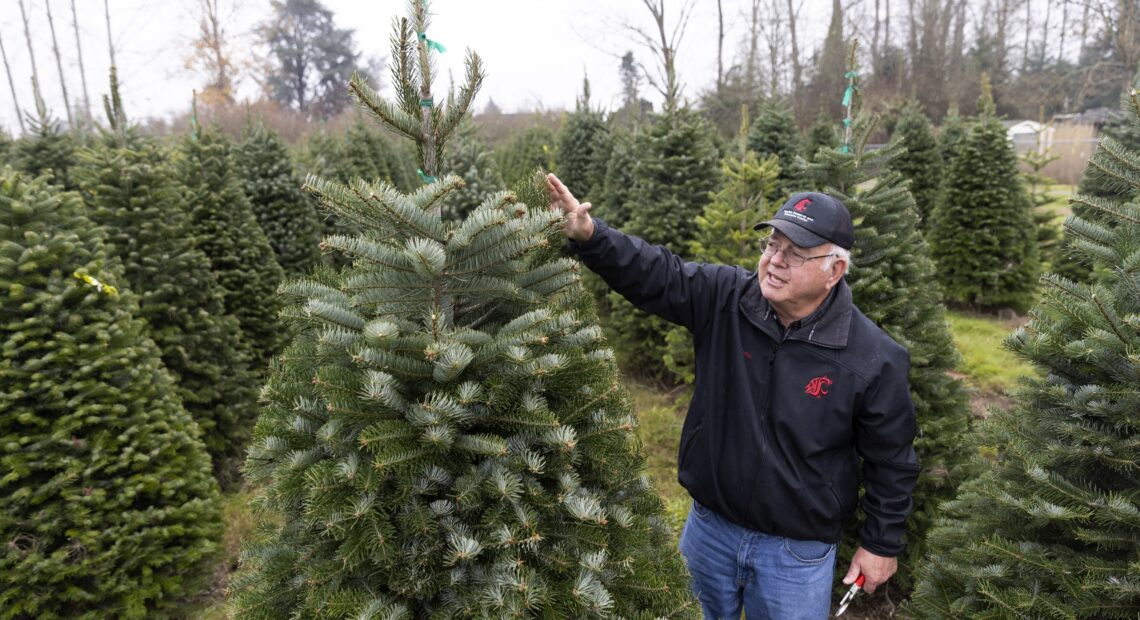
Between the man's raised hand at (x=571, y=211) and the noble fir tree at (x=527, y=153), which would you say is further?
the noble fir tree at (x=527, y=153)

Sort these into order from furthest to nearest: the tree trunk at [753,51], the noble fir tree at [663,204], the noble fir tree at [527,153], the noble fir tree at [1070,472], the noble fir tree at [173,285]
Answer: the tree trunk at [753,51] < the noble fir tree at [527,153] < the noble fir tree at [663,204] < the noble fir tree at [173,285] < the noble fir tree at [1070,472]

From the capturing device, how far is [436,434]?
5.27ft

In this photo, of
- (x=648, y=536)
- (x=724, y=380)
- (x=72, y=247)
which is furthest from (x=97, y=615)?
(x=724, y=380)

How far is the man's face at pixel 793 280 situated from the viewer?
99.3 inches

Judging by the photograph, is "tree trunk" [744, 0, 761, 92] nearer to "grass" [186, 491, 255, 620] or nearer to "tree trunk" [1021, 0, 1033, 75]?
"tree trunk" [1021, 0, 1033, 75]

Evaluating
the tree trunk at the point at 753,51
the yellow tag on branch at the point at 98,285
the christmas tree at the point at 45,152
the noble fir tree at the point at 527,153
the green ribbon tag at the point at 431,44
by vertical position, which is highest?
the tree trunk at the point at 753,51

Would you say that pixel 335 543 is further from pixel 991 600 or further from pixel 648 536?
pixel 991 600

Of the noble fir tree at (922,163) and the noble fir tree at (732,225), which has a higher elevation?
the noble fir tree at (922,163)

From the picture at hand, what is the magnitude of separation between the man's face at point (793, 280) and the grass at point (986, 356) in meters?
4.98

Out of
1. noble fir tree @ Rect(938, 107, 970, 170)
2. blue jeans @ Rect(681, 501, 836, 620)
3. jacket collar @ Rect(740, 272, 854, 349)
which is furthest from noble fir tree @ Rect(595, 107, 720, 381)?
noble fir tree @ Rect(938, 107, 970, 170)

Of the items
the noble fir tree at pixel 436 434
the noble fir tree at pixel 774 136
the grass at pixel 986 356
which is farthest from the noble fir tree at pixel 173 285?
the noble fir tree at pixel 774 136

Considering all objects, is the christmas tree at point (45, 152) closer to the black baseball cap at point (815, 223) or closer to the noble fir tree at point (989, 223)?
the black baseball cap at point (815, 223)

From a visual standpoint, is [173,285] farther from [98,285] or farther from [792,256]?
[792,256]

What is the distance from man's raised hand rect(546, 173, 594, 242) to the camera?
2.37 m
